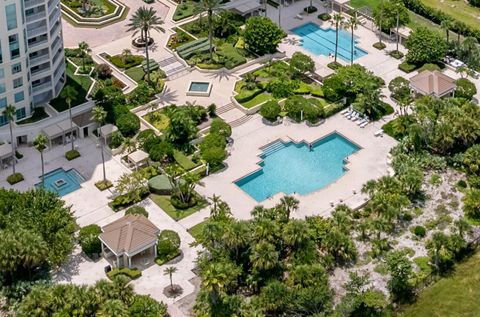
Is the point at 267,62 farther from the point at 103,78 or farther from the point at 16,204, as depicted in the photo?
the point at 16,204

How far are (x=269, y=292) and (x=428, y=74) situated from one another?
49.0 metres

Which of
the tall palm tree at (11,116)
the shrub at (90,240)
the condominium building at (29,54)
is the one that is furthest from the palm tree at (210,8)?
the shrub at (90,240)

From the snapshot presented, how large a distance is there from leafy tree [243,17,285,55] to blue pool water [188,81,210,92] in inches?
407

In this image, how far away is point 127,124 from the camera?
11450 centimetres

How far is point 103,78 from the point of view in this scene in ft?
409

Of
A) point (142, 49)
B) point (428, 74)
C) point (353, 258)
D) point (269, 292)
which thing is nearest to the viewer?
point (269, 292)

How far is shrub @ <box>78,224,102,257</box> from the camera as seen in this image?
96812 millimetres

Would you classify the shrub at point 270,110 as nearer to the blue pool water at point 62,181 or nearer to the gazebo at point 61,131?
the gazebo at point 61,131

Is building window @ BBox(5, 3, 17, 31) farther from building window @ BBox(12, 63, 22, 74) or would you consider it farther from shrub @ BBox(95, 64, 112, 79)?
shrub @ BBox(95, 64, 112, 79)

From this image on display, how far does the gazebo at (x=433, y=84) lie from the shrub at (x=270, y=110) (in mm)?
20140

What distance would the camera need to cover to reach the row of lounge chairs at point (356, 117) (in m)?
120

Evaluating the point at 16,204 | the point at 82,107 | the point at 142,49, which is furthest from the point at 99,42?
the point at 16,204

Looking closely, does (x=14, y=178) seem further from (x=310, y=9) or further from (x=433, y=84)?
(x=310, y=9)

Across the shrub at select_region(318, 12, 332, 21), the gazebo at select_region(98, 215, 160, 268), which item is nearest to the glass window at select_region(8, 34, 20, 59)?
the gazebo at select_region(98, 215, 160, 268)
